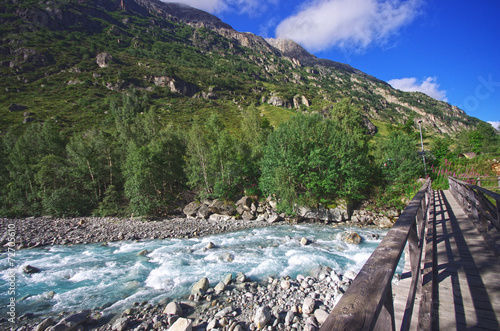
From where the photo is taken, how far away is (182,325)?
21.4ft

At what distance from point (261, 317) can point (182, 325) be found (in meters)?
2.58

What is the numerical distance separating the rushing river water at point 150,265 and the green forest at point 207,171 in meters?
7.44

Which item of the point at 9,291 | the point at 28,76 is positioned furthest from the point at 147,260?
the point at 28,76

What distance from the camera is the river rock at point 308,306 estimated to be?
7030 mm

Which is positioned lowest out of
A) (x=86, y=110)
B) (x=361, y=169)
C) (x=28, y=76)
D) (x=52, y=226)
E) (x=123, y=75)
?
(x=52, y=226)

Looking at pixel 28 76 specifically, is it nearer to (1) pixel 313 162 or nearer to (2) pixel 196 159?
(2) pixel 196 159

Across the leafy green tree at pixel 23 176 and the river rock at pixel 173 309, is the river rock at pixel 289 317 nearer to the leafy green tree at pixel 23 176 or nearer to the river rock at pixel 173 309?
the river rock at pixel 173 309

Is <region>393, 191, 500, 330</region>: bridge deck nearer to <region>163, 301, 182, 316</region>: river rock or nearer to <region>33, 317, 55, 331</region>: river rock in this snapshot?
<region>163, 301, 182, 316</region>: river rock

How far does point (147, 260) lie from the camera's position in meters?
12.4

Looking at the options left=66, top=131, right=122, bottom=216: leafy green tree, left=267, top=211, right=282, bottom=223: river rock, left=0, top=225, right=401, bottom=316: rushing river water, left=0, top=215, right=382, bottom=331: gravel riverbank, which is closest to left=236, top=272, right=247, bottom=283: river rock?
left=0, top=215, right=382, bottom=331: gravel riverbank

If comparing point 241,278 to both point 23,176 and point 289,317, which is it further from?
point 23,176

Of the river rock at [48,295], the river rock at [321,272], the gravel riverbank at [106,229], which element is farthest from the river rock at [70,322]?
the gravel riverbank at [106,229]

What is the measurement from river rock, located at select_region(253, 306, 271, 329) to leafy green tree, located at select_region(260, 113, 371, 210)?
1500 cm

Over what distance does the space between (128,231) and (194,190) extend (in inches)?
476
